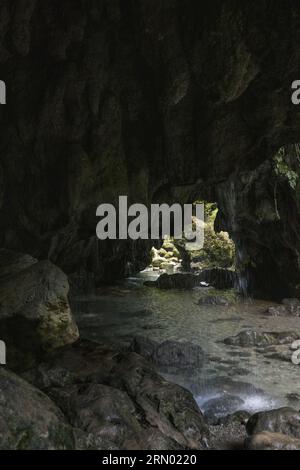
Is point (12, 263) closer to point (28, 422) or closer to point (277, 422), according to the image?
point (28, 422)

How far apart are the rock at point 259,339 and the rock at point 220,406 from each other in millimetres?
5001

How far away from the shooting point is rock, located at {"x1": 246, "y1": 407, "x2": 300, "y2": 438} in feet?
24.0

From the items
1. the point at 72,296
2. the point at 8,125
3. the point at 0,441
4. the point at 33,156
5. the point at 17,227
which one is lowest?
the point at 72,296

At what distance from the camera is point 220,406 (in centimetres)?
920

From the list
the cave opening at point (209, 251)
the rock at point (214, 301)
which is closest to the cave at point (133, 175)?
the rock at point (214, 301)

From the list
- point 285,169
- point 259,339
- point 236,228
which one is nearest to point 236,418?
point 259,339

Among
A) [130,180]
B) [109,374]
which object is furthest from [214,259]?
[109,374]

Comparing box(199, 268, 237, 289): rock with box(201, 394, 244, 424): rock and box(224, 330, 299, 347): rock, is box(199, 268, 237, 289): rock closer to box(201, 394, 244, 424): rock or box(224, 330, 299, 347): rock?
box(224, 330, 299, 347): rock

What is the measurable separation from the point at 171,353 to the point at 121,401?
576 centimetres

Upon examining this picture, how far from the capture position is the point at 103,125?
13.6m

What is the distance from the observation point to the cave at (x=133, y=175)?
293 inches

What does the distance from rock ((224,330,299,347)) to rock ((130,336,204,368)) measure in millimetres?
1843
